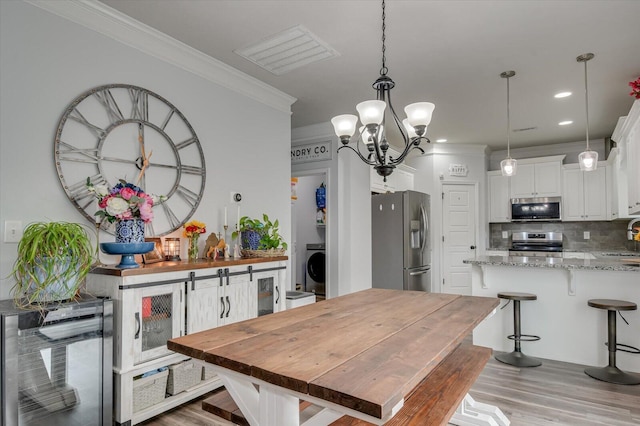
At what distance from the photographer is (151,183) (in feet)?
9.19

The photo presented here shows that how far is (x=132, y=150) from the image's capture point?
8.80 feet

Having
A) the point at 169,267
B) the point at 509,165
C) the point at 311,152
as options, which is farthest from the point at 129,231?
the point at 509,165

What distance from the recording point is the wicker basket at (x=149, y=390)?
2236mm

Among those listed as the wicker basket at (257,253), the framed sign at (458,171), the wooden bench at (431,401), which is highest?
the framed sign at (458,171)

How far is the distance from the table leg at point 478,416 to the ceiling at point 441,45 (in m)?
2.51

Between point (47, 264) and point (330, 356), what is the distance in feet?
5.15

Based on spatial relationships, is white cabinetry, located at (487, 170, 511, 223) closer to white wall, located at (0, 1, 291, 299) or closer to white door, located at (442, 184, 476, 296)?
white door, located at (442, 184, 476, 296)

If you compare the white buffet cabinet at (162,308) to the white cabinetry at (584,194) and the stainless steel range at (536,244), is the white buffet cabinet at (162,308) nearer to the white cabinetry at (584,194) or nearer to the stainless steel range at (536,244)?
the stainless steel range at (536,244)

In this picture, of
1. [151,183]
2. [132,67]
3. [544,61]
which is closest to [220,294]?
[151,183]

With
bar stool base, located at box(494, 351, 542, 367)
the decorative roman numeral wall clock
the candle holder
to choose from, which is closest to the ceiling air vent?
the decorative roman numeral wall clock

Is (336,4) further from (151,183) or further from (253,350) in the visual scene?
(253,350)

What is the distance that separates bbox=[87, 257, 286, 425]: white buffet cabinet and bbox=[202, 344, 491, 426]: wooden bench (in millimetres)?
823

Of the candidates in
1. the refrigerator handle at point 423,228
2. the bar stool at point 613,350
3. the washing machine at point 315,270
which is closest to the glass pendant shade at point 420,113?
the bar stool at point 613,350

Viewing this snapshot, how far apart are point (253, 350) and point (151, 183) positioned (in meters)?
1.97
